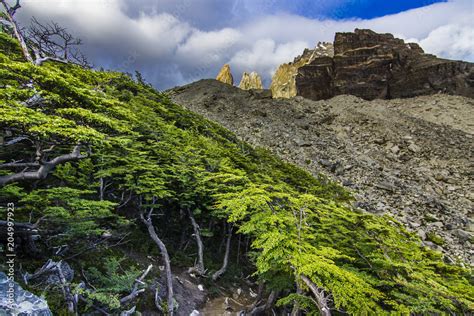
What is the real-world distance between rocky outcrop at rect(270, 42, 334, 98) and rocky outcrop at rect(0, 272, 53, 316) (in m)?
55.4

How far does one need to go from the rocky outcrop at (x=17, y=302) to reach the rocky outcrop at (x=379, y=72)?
162 feet

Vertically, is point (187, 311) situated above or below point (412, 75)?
below

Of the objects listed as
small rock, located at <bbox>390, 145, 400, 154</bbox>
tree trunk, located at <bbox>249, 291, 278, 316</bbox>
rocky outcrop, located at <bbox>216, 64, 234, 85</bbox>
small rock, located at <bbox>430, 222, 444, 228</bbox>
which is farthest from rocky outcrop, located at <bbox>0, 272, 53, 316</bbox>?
rocky outcrop, located at <bbox>216, 64, 234, 85</bbox>

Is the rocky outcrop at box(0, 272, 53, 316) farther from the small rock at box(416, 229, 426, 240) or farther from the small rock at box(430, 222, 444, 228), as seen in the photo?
the small rock at box(430, 222, 444, 228)

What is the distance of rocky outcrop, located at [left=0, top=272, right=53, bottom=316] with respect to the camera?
A: 3177mm

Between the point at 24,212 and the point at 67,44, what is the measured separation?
7.37m

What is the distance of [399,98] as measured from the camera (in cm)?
4412

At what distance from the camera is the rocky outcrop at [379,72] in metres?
43.0

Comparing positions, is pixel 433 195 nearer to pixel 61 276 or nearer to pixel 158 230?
pixel 158 230

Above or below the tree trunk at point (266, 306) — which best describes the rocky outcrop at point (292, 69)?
above

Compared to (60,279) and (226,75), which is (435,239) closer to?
(60,279)

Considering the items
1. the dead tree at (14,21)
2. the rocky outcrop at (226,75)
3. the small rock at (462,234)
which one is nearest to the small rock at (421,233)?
the small rock at (462,234)

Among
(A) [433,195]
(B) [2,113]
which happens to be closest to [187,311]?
(B) [2,113]

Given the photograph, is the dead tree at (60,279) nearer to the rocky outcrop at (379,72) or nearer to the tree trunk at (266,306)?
the tree trunk at (266,306)
